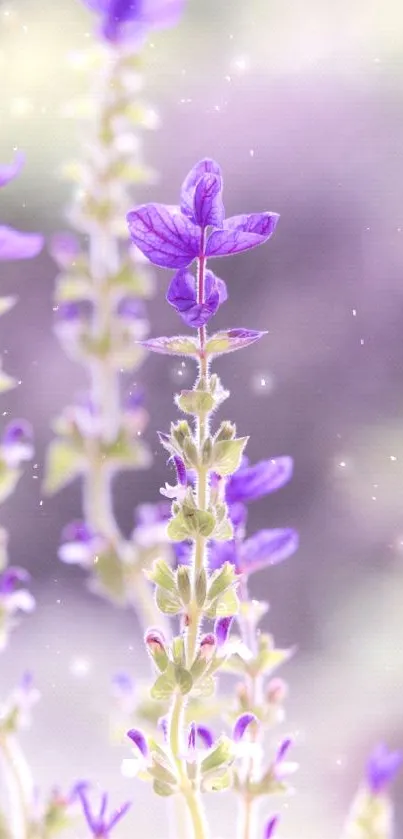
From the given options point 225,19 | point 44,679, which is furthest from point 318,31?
point 44,679

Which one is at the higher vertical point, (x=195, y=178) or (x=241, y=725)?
(x=195, y=178)

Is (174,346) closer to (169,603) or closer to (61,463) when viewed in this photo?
(169,603)

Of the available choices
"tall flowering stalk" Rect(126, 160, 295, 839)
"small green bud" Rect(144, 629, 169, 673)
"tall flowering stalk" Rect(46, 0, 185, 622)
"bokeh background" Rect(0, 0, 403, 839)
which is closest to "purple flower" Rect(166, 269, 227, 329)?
"tall flowering stalk" Rect(126, 160, 295, 839)

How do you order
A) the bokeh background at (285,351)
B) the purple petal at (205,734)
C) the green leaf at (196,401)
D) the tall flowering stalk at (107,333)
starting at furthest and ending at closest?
the bokeh background at (285,351) < the tall flowering stalk at (107,333) < the purple petal at (205,734) < the green leaf at (196,401)

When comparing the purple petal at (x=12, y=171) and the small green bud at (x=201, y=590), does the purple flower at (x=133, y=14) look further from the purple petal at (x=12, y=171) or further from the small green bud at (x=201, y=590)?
the small green bud at (x=201, y=590)

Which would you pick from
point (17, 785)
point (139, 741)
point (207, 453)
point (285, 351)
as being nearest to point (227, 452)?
point (207, 453)

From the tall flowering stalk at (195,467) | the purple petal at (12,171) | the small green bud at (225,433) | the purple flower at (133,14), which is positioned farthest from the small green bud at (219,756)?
the purple flower at (133,14)

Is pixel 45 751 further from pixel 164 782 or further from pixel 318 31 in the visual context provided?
pixel 318 31
